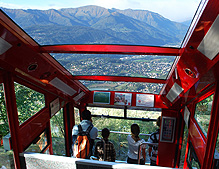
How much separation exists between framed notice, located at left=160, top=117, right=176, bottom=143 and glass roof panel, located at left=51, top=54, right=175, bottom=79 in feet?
6.46

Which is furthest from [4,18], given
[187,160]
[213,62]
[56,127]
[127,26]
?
[187,160]

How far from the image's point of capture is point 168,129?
187 inches

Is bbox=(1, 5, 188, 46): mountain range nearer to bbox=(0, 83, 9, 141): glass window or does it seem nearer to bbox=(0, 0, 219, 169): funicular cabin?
bbox=(0, 0, 219, 169): funicular cabin

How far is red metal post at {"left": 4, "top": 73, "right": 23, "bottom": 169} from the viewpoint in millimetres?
2361

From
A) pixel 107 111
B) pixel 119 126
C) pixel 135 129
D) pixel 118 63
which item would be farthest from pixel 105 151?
pixel 119 126

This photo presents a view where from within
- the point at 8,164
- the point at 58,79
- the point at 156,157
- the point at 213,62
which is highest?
the point at 213,62

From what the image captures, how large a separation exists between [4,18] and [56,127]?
3040mm

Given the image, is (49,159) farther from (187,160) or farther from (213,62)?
(187,160)

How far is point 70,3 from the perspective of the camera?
5.28 feet

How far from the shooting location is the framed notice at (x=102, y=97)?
493 cm

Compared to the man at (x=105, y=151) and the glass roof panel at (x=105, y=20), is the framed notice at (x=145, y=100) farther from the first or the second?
the glass roof panel at (x=105, y=20)

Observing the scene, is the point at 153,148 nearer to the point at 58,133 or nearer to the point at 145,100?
the point at 145,100

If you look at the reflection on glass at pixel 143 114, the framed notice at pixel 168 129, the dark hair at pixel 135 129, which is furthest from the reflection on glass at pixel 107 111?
the dark hair at pixel 135 129

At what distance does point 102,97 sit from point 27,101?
234 cm
